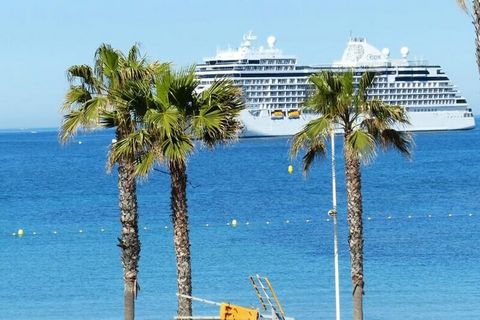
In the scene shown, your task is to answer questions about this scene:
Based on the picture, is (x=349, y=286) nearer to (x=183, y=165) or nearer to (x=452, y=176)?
(x=183, y=165)

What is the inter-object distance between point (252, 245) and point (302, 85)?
A: 8477 centimetres

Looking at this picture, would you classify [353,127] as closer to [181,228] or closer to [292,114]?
Answer: [181,228]

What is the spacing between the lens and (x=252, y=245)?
143 ft

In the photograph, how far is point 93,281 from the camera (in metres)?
34.4

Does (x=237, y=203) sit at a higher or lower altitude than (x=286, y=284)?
higher

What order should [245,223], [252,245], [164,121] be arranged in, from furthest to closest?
[245,223] < [252,245] < [164,121]

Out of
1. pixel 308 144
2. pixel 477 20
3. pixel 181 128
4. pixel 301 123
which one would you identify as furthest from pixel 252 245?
pixel 301 123

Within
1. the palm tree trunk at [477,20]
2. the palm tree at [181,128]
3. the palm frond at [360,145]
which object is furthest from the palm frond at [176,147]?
the palm tree trunk at [477,20]

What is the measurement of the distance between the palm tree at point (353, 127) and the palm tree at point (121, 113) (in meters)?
2.40

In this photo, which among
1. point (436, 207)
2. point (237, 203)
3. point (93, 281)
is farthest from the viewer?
point (237, 203)

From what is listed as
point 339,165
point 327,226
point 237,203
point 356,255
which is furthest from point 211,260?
point 339,165

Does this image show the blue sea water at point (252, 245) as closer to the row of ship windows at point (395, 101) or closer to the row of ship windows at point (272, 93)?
the row of ship windows at point (395, 101)

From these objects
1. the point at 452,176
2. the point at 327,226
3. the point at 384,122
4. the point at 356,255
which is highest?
the point at 452,176

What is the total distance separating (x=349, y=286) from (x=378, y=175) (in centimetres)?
5569
